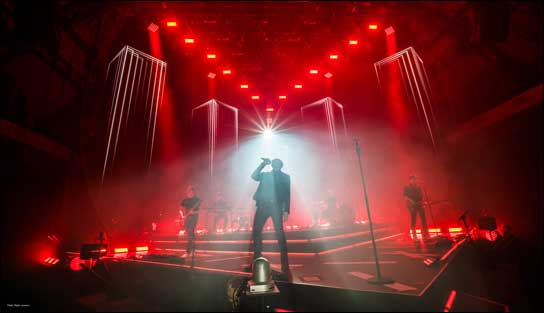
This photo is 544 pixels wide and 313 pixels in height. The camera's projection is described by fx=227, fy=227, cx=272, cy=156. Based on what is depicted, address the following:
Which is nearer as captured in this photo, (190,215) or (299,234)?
(299,234)

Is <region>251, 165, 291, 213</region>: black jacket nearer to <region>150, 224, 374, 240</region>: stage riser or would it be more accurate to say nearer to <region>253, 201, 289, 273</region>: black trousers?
<region>253, 201, 289, 273</region>: black trousers

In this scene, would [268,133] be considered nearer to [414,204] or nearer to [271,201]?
[414,204]

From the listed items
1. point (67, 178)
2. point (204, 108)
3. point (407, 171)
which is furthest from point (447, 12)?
point (67, 178)

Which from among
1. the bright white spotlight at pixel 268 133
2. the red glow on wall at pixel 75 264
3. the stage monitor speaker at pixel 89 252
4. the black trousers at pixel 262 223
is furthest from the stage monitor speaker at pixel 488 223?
the bright white spotlight at pixel 268 133

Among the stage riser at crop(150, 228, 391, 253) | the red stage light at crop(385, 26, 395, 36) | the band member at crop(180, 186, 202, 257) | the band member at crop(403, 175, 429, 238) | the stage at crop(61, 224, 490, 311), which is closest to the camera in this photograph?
the stage at crop(61, 224, 490, 311)

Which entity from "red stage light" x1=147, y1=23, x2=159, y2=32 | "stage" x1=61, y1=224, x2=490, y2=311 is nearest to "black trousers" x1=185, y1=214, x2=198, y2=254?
"stage" x1=61, y1=224, x2=490, y2=311

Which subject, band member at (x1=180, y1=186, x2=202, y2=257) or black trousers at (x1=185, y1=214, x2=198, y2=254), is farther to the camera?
band member at (x1=180, y1=186, x2=202, y2=257)

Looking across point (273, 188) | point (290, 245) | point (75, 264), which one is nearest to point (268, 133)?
point (290, 245)

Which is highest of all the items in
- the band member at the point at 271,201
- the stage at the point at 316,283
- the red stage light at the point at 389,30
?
the red stage light at the point at 389,30

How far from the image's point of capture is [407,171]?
968 centimetres

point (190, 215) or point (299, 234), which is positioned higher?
point (190, 215)

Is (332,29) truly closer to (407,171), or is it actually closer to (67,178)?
(407,171)

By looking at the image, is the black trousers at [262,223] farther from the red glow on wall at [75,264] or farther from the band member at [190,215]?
the red glow on wall at [75,264]

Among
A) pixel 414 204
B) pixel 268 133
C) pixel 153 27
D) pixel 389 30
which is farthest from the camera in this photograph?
pixel 268 133
